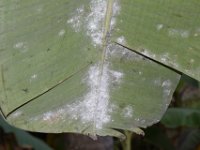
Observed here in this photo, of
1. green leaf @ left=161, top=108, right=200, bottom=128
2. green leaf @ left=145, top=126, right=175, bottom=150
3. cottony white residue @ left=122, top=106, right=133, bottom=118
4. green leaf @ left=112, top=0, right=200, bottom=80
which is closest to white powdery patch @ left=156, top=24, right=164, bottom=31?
green leaf @ left=112, top=0, right=200, bottom=80

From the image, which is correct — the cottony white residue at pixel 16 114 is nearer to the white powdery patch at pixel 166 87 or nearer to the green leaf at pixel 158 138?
the white powdery patch at pixel 166 87

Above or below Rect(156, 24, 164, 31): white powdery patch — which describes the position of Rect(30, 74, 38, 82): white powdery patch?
below

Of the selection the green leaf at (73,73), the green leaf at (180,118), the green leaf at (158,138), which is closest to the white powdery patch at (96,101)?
the green leaf at (73,73)

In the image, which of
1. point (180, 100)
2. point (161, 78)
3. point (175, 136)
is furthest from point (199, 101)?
point (161, 78)

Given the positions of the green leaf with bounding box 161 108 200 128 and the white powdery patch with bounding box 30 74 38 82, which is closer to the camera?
the white powdery patch with bounding box 30 74 38 82

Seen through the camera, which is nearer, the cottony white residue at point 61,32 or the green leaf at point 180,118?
the cottony white residue at point 61,32

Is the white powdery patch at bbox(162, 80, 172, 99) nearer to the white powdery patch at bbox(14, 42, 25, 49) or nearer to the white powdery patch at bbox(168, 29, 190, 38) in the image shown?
the white powdery patch at bbox(168, 29, 190, 38)
